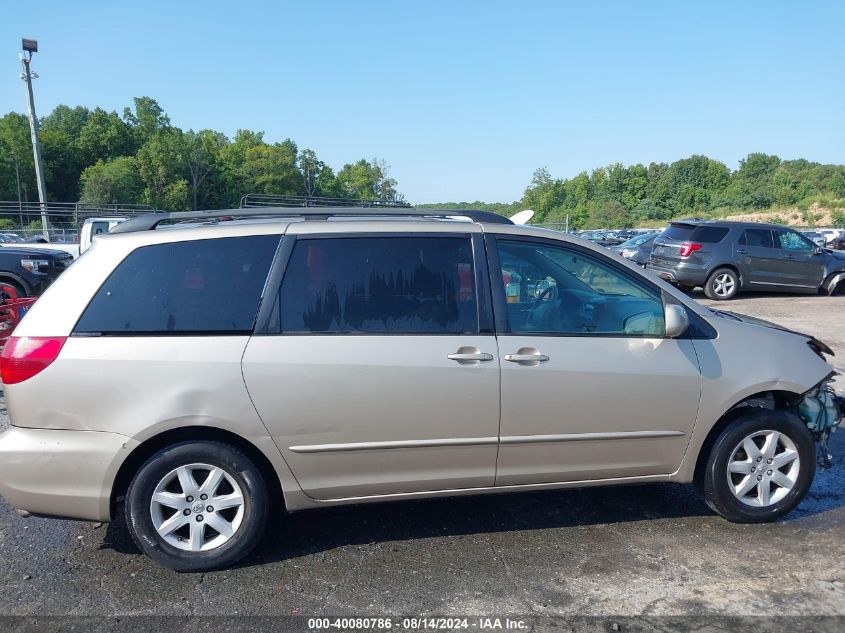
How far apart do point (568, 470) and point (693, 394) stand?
824mm

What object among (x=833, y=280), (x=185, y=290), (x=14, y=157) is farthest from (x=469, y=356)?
(x=14, y=157)

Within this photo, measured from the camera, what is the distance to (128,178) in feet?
201

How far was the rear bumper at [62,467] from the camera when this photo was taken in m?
3.23

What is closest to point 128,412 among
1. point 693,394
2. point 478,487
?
point 478,487

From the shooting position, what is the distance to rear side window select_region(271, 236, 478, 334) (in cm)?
346

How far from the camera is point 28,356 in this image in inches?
126

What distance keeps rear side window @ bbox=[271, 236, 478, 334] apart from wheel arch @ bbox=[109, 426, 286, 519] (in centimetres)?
62

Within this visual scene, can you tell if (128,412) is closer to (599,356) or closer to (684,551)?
(599,356)

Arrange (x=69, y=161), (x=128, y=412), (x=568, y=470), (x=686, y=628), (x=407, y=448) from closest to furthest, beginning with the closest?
(x=686, y=628)
(x=128, y=412)
(x=407, y=448)
(x=568, y=470)
(x=69, y=161)

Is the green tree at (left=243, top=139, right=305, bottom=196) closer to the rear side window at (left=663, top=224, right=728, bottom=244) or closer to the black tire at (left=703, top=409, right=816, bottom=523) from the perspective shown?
the rear side window at (left=663, top=224, right=728, bottom=244)

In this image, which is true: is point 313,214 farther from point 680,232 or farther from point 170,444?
point 680,232

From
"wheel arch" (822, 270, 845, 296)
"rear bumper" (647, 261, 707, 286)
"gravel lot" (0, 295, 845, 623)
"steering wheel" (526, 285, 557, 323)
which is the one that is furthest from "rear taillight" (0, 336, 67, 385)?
"wheel arch" (822, 270, 845, 296)

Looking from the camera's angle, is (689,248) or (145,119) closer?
(689,248)

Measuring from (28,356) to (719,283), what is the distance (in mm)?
14094
